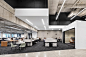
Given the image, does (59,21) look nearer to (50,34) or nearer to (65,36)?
(65,36)

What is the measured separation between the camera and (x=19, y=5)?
744 centimetres

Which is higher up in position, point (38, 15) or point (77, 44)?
point (38, 15)

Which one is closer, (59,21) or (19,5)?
(19,5)

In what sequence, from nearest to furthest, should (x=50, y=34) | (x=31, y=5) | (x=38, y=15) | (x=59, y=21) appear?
(x=38, y=15) < (x=31, y=5) < (x=59, y=21) < (x=50, y=34)

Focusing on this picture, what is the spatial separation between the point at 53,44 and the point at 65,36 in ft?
21.3

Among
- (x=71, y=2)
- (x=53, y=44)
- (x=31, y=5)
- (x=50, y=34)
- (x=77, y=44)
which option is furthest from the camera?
(x=50, y=34)

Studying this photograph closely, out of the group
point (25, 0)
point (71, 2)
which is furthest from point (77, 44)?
point (25, 0)

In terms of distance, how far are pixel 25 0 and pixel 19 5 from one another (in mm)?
860

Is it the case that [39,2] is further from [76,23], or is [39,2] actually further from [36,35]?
[36,35]

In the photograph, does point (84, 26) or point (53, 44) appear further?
point (53, 44)

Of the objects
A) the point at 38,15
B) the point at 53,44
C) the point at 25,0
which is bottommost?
the point at 53,44

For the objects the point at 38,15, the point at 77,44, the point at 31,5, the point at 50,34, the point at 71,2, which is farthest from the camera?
the point at 50,34

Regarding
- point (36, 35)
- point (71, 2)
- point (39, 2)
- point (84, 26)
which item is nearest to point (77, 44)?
point (84, 26)

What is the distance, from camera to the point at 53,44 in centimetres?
999
